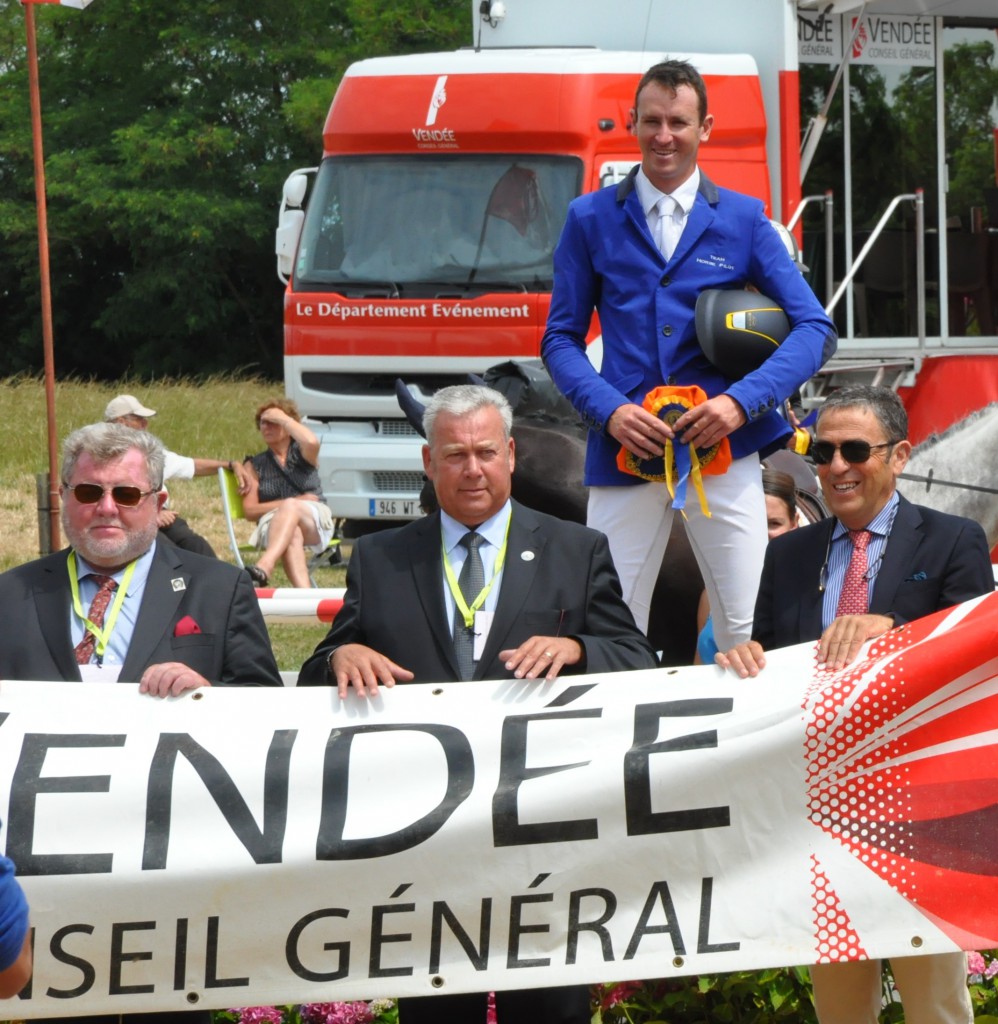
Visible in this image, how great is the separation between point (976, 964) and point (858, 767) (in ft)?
3.42

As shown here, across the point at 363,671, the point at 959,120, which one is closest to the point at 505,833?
the point at 363,671

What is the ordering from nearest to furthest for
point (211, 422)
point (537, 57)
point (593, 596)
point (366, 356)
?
point (593, 596) → point (537, 57) → point (366, 356) → point (211, 422)

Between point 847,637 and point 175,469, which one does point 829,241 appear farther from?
point 847,637

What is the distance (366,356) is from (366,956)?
8.80 m

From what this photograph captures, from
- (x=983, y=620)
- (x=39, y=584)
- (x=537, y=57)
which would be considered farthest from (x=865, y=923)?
(x=537, y=57)

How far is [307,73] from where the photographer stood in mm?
37938

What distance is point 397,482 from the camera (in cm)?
1300

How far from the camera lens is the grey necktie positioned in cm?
441

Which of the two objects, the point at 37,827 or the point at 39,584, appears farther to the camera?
the point at 39,584

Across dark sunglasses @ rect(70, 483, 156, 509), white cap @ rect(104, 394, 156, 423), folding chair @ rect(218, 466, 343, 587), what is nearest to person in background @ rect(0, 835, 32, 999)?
dark sunglasses @ rect(70, 483, 156, 509)

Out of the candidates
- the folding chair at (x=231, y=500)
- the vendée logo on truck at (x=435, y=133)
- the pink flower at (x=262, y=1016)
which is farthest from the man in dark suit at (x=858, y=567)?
the folding chair at (x=231, y=500)

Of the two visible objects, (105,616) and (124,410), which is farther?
(124,410)

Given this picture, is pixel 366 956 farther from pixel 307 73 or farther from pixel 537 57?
pixel 307 73

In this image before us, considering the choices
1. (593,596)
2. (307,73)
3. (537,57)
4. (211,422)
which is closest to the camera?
(593,596)
